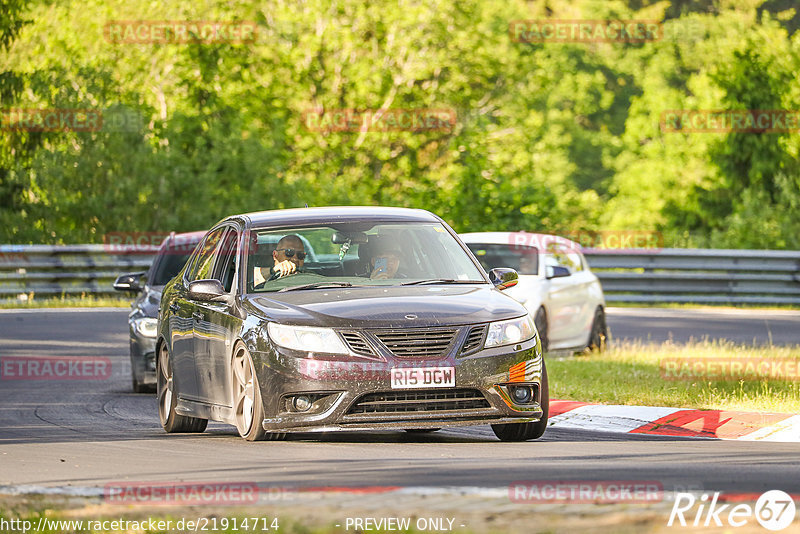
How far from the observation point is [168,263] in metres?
17.0

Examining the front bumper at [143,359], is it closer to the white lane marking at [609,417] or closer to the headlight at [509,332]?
the white lane marking at [609,417]

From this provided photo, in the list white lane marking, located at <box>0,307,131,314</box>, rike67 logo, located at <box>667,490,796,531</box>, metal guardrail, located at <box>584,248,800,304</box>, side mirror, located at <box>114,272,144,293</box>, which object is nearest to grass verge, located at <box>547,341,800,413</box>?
side mirror, located at <box>114,272,144,293</box>

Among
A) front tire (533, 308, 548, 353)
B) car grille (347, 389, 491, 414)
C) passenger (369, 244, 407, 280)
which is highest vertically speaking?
passenger (369, 244, 407, 280)

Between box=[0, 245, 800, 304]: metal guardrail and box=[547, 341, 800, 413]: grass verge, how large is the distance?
34.6ft

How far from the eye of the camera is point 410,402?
997 centimetres

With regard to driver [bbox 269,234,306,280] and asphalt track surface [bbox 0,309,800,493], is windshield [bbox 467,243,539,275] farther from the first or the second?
driver [bbox 269,234,306,280]

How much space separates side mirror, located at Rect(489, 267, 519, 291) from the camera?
37.4 feet

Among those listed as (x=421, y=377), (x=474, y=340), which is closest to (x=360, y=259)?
(x=474, y=340)

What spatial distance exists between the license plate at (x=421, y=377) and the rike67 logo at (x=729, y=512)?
2876 millimetres

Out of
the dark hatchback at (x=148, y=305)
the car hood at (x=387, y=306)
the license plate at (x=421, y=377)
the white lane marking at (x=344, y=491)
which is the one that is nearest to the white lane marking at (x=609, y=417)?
the car hood at (x=387, y=306)

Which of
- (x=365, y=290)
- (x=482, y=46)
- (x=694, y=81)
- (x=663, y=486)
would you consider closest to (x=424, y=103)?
(x=482, y=46)

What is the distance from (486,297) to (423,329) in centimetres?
87

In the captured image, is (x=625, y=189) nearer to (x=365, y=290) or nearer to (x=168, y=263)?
(x=168, y=263)

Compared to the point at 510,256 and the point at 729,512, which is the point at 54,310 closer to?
the point at 510,256
